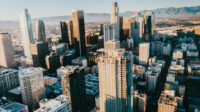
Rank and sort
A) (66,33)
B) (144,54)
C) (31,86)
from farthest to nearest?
1. (66,33)
2. (144,54)
3. (31,86)

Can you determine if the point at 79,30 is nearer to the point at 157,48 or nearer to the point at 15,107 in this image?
the point at 157,48

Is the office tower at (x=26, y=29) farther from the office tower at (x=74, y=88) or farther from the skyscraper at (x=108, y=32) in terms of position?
the office tower at (x=74, y=88)

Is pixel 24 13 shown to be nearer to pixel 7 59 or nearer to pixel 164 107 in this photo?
pixel 7 59

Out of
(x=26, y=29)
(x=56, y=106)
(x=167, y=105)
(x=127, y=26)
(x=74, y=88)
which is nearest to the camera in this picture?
(x=56, y=106)

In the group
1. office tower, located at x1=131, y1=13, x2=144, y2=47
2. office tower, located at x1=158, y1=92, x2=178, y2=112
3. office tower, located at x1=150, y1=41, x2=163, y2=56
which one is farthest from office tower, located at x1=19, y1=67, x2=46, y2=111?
office tower, located at x1=131, y1=13, x2=144, y2=47

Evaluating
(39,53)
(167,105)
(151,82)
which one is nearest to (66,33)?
(39,53)

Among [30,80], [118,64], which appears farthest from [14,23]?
[118,64]

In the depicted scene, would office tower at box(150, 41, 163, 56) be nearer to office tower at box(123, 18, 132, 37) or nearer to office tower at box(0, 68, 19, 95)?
office tower at box(123, 18, 132, 37)
